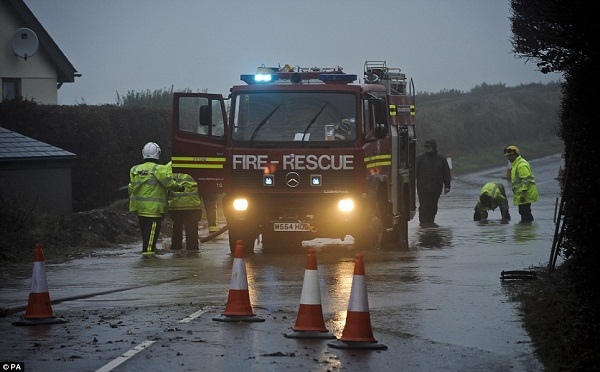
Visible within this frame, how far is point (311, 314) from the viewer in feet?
36.3

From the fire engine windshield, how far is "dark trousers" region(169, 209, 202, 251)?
1736mm

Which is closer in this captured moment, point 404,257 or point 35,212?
point 404,257

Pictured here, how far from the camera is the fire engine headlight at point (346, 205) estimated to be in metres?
19.7

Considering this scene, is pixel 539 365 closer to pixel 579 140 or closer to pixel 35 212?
→ pixel 579 140

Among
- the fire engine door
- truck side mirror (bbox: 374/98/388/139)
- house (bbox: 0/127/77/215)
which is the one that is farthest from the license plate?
house (bbox: 0/127/77/215)

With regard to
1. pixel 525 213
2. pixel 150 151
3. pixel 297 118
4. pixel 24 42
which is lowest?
pixel 525 213

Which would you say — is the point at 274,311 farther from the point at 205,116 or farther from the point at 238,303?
the point at 205,116

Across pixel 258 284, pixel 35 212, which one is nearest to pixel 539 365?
pixel 258 284

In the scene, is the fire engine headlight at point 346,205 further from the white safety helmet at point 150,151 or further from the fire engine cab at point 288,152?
the white safety helmet at point 150,151

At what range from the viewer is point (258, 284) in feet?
51.4

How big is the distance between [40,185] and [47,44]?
770 inches

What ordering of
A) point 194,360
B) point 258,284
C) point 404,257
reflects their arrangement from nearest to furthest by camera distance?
point 194,360
point 258,284
point 404,257

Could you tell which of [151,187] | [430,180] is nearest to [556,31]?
[151,187]

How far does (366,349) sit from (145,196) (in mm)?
10467
